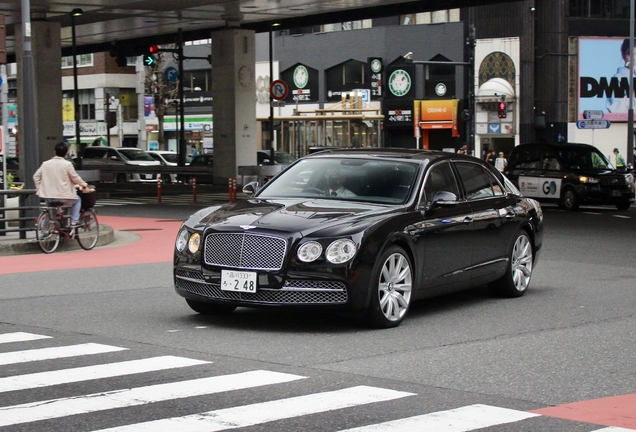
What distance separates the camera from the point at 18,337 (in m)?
9.11

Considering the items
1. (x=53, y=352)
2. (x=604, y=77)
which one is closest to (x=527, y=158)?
(x=53, y=352)

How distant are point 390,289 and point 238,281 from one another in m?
1.35

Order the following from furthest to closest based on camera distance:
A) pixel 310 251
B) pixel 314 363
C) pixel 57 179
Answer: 1. pixel 57 179
2. pixel 310 251
3. pixel 314 363

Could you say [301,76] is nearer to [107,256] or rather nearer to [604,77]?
[604,77]

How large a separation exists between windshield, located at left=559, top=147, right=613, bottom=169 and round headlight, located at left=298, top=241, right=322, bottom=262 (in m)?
22.0

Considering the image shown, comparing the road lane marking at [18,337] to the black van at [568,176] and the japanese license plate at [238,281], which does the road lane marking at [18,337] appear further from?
the black van at [568,176]

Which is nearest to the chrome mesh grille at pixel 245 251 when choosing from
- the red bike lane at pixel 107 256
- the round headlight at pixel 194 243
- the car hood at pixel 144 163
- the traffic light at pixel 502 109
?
the round headlight at pixel 194 243

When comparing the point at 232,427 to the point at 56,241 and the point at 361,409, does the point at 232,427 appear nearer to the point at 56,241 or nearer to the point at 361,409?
the point at 361,409

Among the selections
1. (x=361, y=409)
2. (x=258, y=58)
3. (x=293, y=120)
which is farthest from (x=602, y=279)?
(x=258, y=58)

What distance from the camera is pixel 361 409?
639cm

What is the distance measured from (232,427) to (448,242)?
492cm

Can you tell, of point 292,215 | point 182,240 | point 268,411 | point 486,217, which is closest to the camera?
point 268,411

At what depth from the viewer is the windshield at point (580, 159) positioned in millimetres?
29891

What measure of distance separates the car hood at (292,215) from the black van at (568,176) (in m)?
20.4
